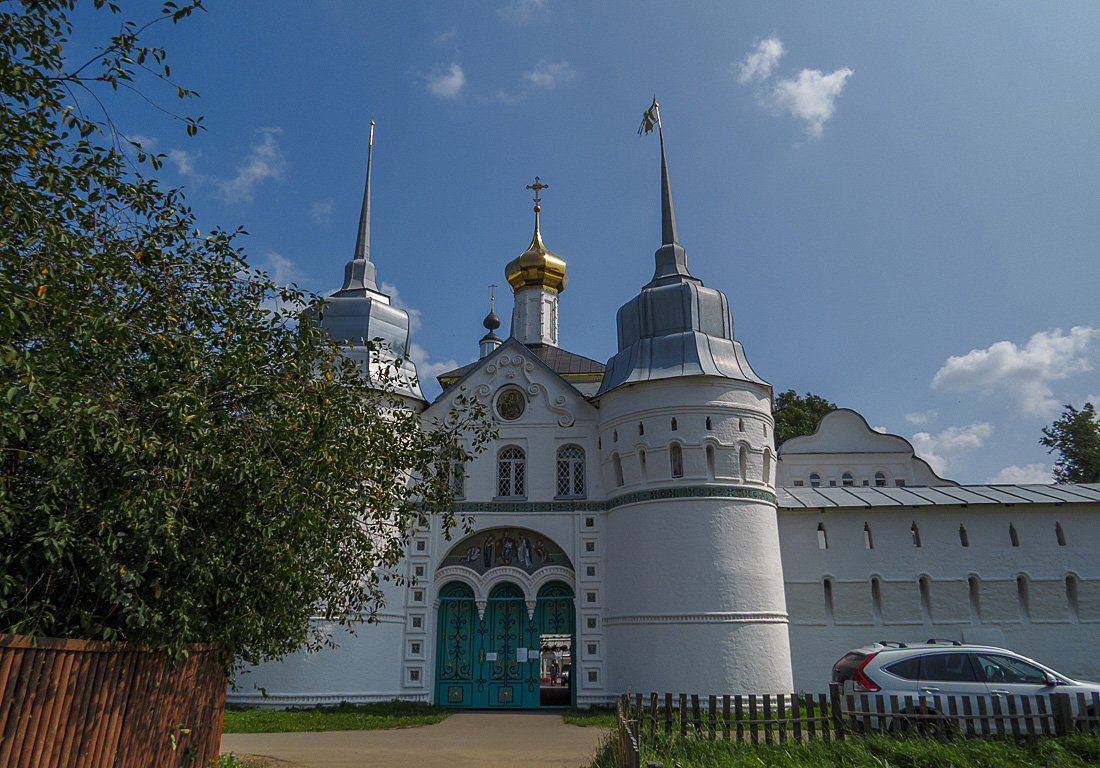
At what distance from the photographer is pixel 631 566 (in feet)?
55.9

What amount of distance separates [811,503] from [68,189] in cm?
1687

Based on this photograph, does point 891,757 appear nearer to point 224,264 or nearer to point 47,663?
point 47,663

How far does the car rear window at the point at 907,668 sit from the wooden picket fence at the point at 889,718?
322 millimetres

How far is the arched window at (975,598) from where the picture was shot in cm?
1755

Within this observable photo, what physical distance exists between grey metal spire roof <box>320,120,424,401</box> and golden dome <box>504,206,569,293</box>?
804 cm

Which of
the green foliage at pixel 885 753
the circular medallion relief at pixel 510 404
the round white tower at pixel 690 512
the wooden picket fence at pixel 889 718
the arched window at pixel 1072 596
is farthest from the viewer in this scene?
the circular medallion relief at pixel 510 404

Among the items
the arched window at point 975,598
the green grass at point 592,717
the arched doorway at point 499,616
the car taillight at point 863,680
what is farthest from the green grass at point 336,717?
the arched window at point 975,598

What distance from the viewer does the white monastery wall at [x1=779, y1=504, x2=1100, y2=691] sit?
17391 millimetres

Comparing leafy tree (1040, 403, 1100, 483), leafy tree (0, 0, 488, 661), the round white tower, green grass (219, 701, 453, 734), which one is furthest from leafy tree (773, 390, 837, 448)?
leafy tree (0, 0, 488, 661)

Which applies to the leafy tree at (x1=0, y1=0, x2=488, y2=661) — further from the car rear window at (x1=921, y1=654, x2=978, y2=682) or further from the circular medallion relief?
the circular medallion relief

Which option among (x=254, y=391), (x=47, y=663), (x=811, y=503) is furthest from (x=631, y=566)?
(x=47, y=663)

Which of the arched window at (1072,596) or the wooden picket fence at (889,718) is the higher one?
the arched window at (1072,596)

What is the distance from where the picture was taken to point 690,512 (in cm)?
1675

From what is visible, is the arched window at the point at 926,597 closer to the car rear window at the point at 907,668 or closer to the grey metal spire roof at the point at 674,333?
the grey metal spire roof at the point at 674,333
